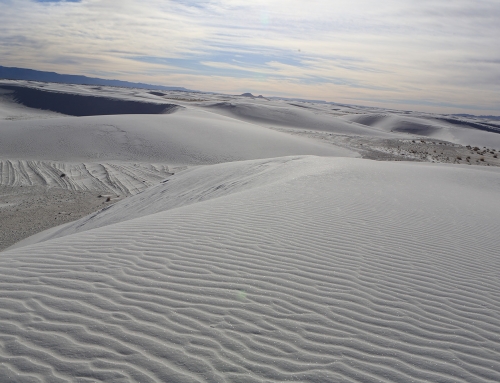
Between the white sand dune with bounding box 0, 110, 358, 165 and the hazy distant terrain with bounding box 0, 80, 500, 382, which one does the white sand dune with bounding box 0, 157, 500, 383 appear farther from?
the white sand dune with bounding box 0, 110, 358, 165

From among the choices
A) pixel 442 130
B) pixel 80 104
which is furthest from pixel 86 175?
pixel 442 130

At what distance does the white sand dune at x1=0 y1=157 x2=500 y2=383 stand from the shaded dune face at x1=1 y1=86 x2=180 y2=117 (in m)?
41.9

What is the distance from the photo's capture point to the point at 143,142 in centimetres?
2189

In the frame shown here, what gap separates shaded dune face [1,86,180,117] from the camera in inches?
1901

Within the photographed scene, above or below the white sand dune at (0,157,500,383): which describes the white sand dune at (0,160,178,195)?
below

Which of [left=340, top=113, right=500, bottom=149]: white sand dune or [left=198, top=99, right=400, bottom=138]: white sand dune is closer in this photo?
[left=198, top=99, right=400, bottom=138]: white sand dune

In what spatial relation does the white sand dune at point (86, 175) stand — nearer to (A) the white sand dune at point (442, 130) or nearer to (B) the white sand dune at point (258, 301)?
(B) the white sand dune at point (258, 301)

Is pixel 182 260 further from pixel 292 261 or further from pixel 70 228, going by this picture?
pixel 70 228

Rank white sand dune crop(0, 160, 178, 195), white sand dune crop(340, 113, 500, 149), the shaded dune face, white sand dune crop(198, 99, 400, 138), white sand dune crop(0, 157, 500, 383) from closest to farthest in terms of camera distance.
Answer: white sand dune crop(0, 157, 500, 383) < white sand dune crop(0, 160, 178, 195) < white sand dune crop(198, 99, 400, 138) < white sand dune crop(340, 113, 500, 149) < the shaded dune face

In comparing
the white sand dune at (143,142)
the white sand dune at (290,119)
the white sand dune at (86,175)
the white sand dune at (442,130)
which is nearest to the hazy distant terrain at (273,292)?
the white sand dune at (86,175)

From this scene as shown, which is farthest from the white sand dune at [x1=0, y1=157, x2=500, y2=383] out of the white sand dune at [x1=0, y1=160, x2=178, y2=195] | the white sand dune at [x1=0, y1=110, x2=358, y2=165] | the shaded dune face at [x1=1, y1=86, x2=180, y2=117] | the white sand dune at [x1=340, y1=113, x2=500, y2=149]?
the white sand dune at [x1=340, y1=113, x2=500, y2=149]

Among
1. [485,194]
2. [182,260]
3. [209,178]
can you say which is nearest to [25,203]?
[209,178]

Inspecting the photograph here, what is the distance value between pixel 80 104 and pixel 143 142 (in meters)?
34.9

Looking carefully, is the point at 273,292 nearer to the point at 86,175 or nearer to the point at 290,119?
the point at 86,175
